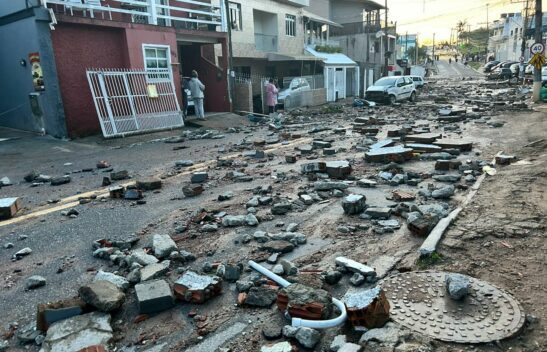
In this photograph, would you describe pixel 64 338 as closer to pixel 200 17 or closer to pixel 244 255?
pixel 244 255

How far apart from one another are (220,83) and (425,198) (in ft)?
45.3

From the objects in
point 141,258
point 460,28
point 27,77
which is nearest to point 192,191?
point 141,258

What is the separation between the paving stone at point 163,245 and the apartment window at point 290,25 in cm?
2508

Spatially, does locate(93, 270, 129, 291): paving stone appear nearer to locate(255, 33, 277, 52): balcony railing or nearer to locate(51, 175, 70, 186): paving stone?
locate(51, 175, 70, 186): paving stone

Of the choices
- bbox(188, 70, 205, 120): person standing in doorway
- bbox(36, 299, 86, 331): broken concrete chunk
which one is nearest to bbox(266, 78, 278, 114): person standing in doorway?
bbox(188, 70, 205, 120): person standing in doorway

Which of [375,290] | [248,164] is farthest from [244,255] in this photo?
[248,164]

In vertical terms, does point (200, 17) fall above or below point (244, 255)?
above

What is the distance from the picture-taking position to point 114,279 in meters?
3.29

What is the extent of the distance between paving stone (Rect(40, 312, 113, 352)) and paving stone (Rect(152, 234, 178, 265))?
3.28ft

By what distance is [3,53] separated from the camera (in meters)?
12.8

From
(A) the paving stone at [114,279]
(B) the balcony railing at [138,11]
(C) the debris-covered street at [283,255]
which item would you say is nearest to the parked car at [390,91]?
(B) the balcony railing at [138,11]

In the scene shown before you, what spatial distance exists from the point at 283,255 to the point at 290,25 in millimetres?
26223

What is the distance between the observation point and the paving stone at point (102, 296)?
2875 mm

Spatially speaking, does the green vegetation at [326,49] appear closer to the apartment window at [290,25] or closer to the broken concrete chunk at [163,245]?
the apartment window at [290,25]
